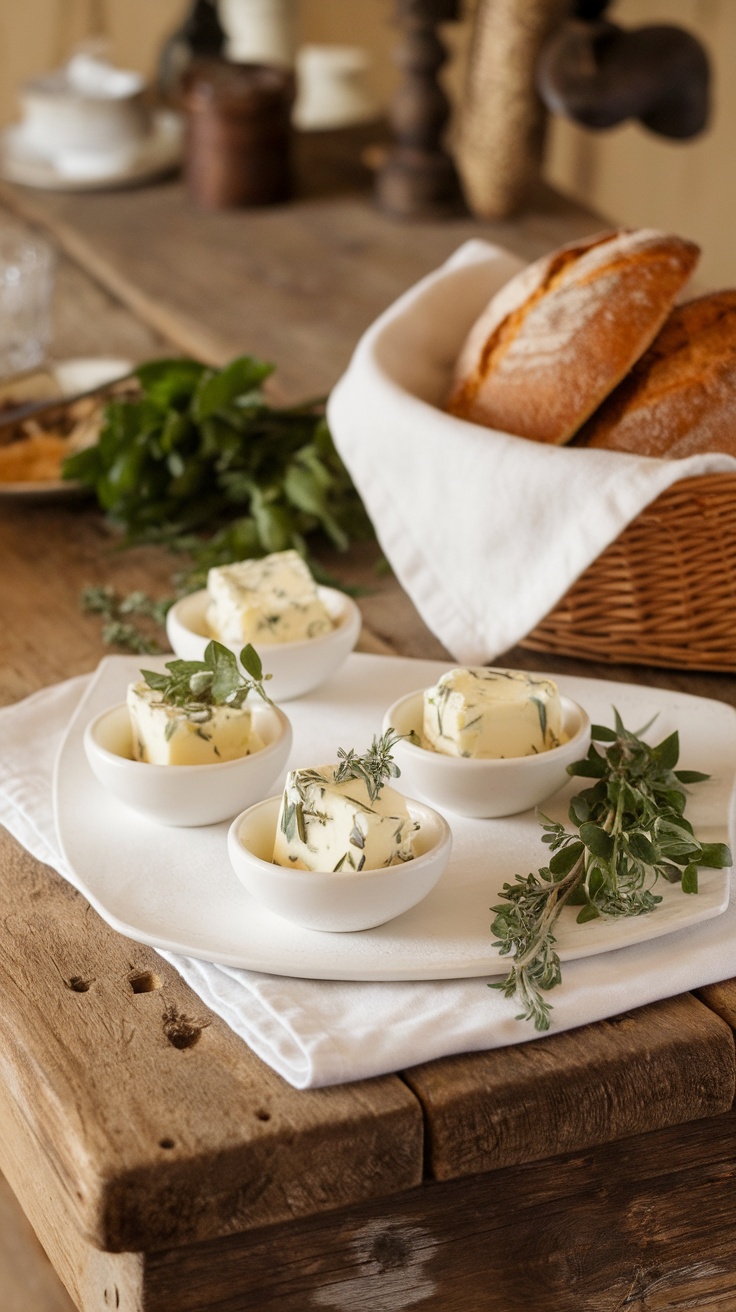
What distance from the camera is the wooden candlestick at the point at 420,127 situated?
7.20ft

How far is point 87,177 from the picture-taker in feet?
8.10

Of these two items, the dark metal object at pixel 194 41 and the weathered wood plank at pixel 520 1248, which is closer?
the weathered wood plank at pixel 520 1248

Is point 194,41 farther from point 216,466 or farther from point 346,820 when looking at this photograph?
point 346,820

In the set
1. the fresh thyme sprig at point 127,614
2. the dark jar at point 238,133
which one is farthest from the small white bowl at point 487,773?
the dark jar at point 238,133

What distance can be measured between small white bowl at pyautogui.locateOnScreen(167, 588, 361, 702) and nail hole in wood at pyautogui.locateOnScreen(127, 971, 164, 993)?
0.27 m

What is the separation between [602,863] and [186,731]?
0.26m

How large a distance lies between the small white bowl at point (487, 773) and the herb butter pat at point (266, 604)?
5.9 inches

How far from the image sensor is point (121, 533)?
145 cm

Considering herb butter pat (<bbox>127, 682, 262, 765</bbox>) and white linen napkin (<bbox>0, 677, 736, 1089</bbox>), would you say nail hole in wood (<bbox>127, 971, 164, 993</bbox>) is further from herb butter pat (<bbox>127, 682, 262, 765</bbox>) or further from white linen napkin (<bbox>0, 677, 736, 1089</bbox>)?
herb butter pat (<bbox>127, 682, 262, 765</bbox>)

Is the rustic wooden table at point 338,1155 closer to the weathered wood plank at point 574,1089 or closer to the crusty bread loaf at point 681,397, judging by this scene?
the weathered wood plank at point 574,1089

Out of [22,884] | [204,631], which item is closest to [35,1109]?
[22,884]

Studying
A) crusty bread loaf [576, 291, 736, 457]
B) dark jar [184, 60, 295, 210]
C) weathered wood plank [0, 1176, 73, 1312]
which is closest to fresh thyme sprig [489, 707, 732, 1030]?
crusty bread loaf [576, 291, 736, 457]

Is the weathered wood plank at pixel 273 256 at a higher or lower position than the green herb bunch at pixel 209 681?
lower

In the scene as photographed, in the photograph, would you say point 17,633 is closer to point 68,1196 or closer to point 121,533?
point 121,533
